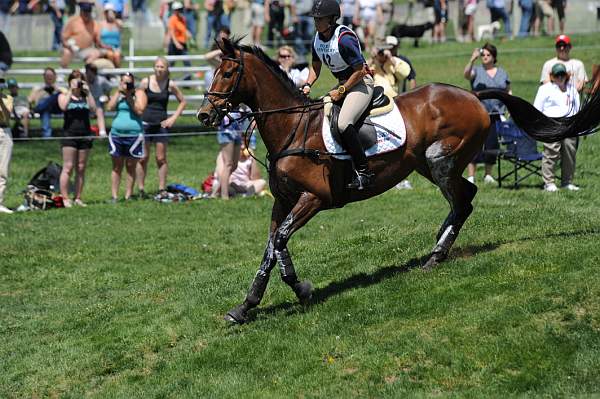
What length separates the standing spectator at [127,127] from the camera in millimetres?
20094

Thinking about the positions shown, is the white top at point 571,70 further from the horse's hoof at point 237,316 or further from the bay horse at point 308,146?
the horse's hoof at point 237,316

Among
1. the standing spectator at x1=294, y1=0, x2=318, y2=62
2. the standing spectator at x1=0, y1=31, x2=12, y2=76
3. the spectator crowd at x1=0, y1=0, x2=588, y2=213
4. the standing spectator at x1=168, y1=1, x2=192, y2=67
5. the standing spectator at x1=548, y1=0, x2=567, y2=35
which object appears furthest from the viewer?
the standing spectator at x1=548, y1=0, x2=567, y2=35

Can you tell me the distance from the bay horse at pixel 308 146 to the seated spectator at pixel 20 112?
45.7 ft

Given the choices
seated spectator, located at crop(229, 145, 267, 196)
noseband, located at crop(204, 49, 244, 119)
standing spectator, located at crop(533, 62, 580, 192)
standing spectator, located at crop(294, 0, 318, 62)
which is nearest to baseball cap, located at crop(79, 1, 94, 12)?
standing spectator, located at crop(294, 0, 318, 62)

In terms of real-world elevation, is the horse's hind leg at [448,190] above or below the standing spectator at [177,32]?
below

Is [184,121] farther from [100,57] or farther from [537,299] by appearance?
[537,299]

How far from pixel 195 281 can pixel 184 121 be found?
46.7 feet

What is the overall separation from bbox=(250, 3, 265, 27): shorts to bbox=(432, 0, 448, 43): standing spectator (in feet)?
17.5

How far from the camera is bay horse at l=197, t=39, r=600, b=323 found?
1147 centimetres

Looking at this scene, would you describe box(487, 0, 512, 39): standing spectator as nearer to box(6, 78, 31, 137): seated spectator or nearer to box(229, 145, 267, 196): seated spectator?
box(229, 145, 267, 196): seated spectator

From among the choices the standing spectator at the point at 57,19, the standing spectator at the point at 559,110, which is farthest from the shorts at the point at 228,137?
the standing spectator at the point at 57,19

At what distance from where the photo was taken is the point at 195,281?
1436 centimetres

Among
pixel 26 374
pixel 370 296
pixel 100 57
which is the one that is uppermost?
pixel 100 57

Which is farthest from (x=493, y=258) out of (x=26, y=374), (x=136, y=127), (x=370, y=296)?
(x=136, y=127)
